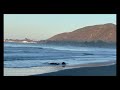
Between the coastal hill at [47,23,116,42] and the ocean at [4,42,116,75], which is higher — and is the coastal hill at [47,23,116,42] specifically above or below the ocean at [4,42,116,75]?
above

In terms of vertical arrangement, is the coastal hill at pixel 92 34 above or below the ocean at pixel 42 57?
above

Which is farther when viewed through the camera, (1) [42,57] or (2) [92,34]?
(2) [92,34]

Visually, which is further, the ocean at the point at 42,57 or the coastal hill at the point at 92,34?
the coastal hill at the point at 92,34

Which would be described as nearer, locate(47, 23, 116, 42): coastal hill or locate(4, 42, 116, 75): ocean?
locate(4, 42, 116, 75): ocean

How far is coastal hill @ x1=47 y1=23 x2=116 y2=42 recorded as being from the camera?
20.8 metres

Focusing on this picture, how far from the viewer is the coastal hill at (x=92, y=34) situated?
68.2 ft

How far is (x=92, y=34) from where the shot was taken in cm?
2162
